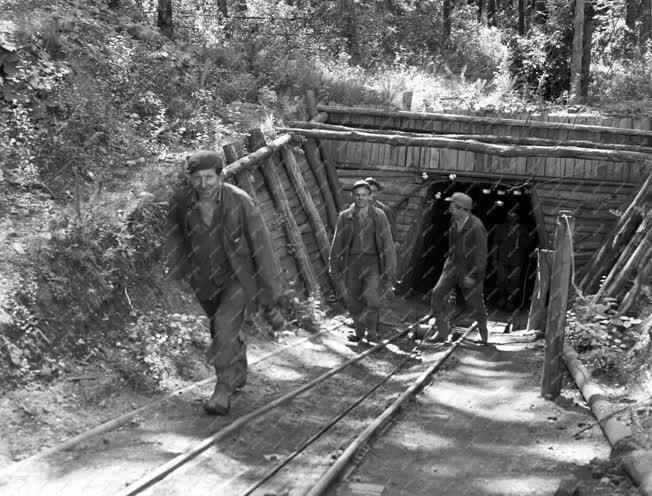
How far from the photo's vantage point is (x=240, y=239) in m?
7.28

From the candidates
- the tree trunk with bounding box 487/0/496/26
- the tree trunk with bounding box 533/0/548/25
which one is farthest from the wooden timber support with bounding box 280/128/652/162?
the tree trunk with bounding box 487/0/496/26

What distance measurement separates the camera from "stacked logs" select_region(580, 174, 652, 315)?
33.4 ft

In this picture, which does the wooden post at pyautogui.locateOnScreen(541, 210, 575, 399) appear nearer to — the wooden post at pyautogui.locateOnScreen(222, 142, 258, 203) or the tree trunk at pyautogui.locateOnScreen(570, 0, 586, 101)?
the wooden post at pyautogui.locateOnScreen(222, 142, 258, 203)

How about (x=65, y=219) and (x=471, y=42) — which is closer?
(x=65, y=219)

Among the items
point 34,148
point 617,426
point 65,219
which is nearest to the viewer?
point 617,426

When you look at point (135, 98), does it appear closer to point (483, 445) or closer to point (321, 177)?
point (321, 177)

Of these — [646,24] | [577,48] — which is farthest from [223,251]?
[646,24]

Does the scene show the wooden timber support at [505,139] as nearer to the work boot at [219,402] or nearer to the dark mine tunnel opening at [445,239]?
the dark mine tunnel opening at [445,239]

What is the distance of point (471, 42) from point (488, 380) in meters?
28.8

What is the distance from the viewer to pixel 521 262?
69.2 ft

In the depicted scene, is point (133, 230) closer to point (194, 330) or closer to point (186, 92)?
point (194, 330)

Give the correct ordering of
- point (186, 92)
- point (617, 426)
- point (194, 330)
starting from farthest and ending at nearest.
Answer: point (186, 92), point (194, 330), point (617, 426)

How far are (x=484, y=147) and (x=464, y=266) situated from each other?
2174 mm

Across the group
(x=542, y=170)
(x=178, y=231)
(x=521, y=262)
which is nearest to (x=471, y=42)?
(x=521, y=262)
